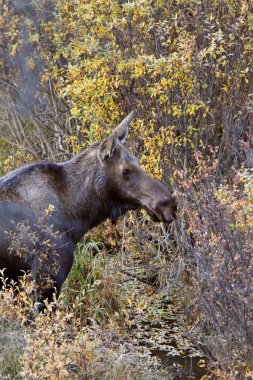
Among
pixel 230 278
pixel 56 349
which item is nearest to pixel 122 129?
pixel 230 278

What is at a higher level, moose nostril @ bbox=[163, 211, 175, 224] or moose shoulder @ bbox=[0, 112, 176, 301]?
moose shoulder @ bbox=[0, 112, 176, 301]

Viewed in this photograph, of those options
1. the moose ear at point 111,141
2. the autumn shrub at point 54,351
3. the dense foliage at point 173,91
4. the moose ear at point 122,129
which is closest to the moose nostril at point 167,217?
the dense foliage at point 173,91

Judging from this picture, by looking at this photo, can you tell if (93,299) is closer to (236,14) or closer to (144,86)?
(144,86)

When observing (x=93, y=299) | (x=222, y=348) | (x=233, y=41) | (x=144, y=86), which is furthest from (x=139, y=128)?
(x=222, y=348)

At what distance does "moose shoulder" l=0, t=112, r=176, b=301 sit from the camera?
6.50m

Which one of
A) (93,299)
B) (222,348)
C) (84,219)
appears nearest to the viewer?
(222,348)

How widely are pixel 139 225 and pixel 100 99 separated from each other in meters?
1.72

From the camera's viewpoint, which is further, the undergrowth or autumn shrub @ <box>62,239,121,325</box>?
autumn shrub @ <box>62,239,121,325</box>

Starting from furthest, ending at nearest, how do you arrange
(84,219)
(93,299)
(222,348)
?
(93,299), (84,219), (222,348)

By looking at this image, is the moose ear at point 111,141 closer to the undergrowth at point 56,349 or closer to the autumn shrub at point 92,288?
the undergrowth at point 56,349

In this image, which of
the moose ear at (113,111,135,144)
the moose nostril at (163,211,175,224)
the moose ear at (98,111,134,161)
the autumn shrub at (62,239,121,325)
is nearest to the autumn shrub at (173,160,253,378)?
the moose nostril at (163,211,175,224)

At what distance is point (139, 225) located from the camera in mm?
9094

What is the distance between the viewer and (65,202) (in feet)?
22.9

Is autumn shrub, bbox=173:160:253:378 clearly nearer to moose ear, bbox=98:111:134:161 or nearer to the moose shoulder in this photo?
the moose shoulder
